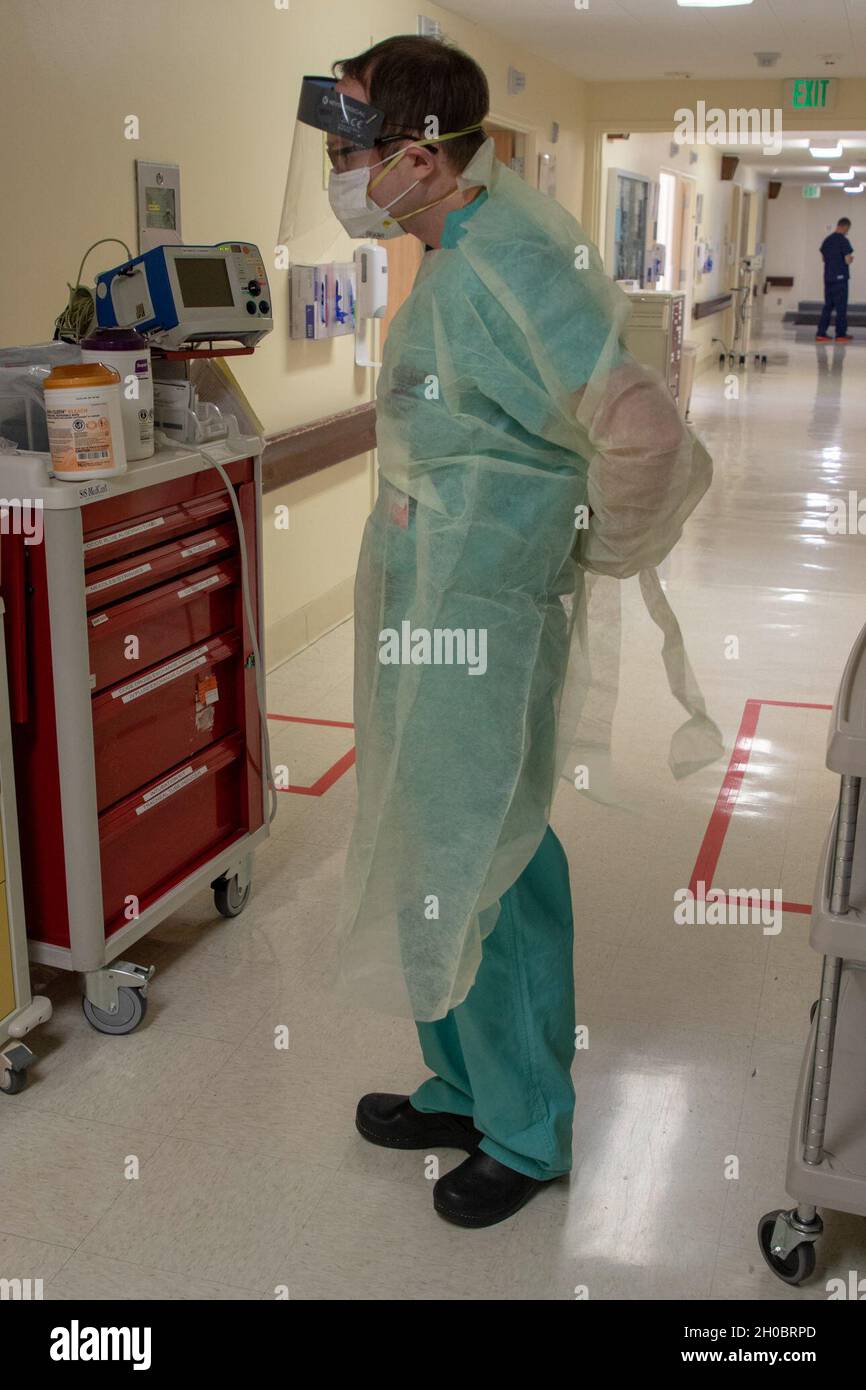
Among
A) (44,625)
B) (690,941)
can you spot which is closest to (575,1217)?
(690,941)

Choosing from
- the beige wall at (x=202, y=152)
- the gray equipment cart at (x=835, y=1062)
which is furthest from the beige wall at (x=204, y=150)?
the gray equipment cart at (x=835, y=1062)

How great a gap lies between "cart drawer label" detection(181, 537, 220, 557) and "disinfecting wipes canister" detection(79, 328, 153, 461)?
20 cm

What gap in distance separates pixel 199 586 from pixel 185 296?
1.69 feet

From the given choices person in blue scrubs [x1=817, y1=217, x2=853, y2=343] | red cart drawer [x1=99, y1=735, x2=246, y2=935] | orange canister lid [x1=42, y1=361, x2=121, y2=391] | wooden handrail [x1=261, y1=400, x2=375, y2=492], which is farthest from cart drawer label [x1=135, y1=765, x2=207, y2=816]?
person in blue scrubs [x1=817, y1=217, x2=853, y2=343]

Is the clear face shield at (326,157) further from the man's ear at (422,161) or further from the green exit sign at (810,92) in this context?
the green exit sign at (810,92)

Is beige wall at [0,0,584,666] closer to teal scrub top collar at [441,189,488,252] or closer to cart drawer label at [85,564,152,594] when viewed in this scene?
cart drawer label at [85,564,152,594]

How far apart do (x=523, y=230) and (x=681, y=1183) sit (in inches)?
54.3

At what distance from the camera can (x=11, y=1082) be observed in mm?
2105

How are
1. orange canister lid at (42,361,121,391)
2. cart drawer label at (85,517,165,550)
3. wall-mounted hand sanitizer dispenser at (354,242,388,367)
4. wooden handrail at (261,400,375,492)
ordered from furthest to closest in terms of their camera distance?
wall-mounted hand sanitizer dispenser at (354,242,388,367) → wooden handrail at (261,400,375,492) → cart drawer label at (85,517,165,550) → orange canister lid at (42,361,121,391)

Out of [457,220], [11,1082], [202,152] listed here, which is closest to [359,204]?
[457,220]

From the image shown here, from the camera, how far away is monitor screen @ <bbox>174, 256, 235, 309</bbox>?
2244 millimetres

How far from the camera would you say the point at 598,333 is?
5.10 ft

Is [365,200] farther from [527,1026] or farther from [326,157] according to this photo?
[527,1026]

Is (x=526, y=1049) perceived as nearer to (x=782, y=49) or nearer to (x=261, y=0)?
(x=261, y=0)
